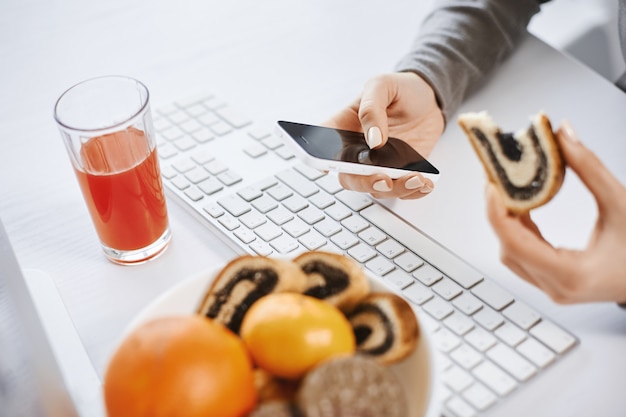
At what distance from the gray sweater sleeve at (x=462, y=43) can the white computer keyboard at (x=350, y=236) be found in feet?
0.69

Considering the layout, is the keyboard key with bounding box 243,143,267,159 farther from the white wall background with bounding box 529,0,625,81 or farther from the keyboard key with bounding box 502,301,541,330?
the white wall background with bounding box 529,0,625,81

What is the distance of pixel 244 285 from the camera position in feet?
1.66

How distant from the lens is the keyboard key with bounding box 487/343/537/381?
551 mm

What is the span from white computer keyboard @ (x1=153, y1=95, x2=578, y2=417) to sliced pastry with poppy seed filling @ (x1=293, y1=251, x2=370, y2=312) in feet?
0.06

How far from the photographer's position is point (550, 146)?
0.52 meters

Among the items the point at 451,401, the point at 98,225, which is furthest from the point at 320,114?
→ the point at 451,401

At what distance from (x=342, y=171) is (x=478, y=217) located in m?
0.15

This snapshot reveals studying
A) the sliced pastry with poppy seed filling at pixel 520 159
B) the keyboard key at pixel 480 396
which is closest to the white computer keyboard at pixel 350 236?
the keyboard key at pixel 480 396

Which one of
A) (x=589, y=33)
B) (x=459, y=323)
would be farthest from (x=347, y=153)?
(x=589, y=33)

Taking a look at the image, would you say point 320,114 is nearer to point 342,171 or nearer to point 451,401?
point 342,171

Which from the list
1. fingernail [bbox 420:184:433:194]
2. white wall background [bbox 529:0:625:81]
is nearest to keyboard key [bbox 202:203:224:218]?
fingernail [bbox 420:184:433:194]

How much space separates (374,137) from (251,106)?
252mm

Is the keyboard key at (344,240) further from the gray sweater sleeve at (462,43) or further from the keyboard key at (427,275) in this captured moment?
the gray sweater sleeve at (462,43)

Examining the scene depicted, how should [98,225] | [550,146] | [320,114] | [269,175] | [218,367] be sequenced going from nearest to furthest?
[218,367] → [550,146] → [98,225] → [269,175] → [320,114]
